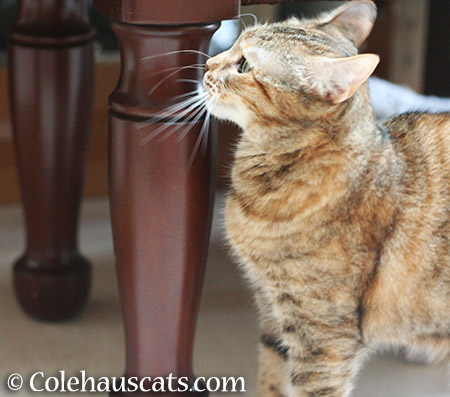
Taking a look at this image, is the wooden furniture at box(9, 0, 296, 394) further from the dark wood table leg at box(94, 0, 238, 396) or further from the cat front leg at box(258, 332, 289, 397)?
the cat front leg at box(258, 332, 289, 397)

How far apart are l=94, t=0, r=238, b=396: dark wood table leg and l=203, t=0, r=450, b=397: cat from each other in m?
0.07

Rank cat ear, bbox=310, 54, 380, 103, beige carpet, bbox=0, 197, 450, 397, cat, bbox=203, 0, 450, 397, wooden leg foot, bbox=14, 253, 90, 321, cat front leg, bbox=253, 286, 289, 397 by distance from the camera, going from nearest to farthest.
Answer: cat ear, bbox=310, 54, 380, 103 → cat, bbox=203, 0, 450, 397 → cat front leg, bbox=253, 286, 289, 397 → beige carpet, bbox=0, 197, 450, 397 → wooden leg foot, bbox=14, 253, 90, 321

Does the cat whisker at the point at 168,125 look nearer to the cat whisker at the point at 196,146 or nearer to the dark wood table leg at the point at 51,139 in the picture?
the cat whisker at the point at 196,146

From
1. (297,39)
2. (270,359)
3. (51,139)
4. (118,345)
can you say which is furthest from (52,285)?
(297,39)

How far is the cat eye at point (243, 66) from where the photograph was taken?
0.98 meters

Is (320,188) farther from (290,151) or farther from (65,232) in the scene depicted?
(65,232)

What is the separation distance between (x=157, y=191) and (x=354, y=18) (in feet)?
1.33

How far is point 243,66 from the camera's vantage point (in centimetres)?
98

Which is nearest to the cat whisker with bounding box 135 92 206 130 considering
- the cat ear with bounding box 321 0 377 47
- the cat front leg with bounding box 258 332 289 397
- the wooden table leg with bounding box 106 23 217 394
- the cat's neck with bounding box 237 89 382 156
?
the wooden table leg with bounding box 106 23 217 394

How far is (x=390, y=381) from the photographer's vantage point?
51.3 inches

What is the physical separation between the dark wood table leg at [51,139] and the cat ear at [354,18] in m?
0.49

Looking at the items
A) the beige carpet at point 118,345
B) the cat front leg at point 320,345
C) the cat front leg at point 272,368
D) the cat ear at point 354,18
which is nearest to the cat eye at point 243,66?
the cat ear at point 354,18

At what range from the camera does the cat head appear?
0.92 meters

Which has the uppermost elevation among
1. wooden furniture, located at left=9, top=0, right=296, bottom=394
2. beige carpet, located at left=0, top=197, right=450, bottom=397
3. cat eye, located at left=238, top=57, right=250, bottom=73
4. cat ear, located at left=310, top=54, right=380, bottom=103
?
cat ear, located at left=310, top=54, right=380, bottom=103
